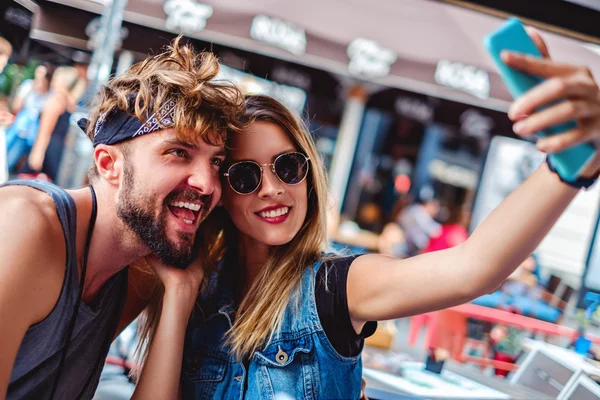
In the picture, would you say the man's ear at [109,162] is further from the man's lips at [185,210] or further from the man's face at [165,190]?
the man's lips at [185,210]

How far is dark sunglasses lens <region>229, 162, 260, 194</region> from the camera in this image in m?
2.00

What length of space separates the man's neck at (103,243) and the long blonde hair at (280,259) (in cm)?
44

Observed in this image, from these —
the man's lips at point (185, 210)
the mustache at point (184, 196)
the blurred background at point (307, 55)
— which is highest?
the blurred background at point (307, 55)

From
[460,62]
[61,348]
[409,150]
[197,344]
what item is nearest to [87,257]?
[61,348]

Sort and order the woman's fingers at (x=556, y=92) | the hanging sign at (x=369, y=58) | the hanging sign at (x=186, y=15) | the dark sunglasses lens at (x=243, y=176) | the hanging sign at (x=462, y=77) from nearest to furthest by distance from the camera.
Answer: the woman's fingers at (x=556, y=92)
the dark sunglasses lens at (x=243, y=176)
the hanging sign at (x=186, y=15)
the hanging sign at (x=369, y=58)
the hanging sign at (x=462, y=77)

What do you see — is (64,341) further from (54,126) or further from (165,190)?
(54,126)

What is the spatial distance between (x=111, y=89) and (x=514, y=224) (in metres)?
1.46

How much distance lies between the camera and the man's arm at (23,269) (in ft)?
4.77

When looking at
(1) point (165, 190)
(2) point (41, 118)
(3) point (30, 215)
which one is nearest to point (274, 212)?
(1) point (165, 190)

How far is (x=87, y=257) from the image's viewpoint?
72.3 inches

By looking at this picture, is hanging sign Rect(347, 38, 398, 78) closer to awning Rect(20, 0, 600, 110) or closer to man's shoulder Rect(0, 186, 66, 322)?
awning Rect(20, 0, 600, 110)

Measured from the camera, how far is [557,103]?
3.18 ft

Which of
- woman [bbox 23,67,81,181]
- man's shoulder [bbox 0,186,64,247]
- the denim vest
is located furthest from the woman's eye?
woman [bbox 23,67,81,181]

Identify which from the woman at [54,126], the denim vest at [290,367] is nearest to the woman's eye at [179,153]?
the denim vest at [290,367]
